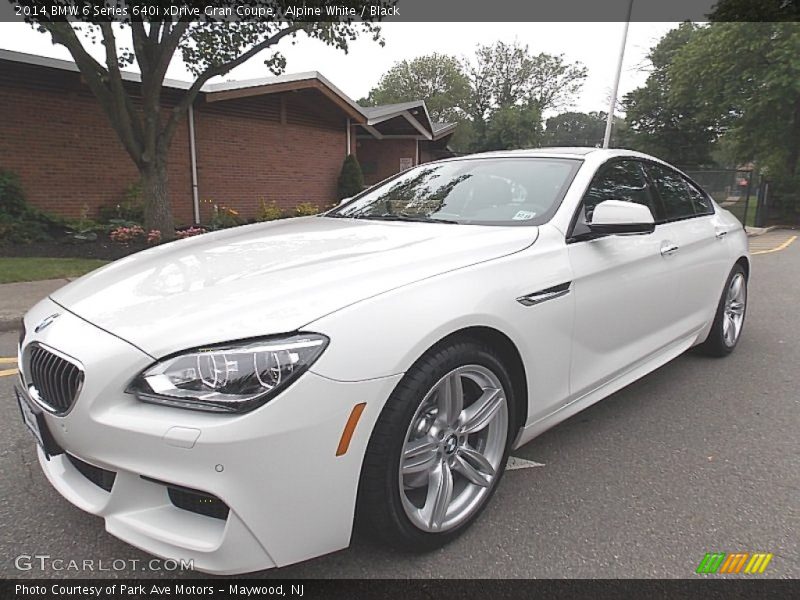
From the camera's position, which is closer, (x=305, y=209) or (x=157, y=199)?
(x=157, y=199)

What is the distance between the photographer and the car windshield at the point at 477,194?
9.31 ft

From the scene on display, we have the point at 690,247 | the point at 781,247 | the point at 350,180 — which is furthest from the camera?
the point at 350,180

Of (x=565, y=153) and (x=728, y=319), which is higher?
(x=565, y=153)

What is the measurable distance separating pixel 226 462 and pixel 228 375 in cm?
24

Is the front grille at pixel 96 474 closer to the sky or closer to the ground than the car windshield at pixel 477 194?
closer to the ground

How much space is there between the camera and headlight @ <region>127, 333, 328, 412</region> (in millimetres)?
1591

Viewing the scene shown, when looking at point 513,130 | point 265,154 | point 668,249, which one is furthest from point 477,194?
point 513,130

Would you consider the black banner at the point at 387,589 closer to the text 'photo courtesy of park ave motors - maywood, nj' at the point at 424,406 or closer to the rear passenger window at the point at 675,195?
the text 'photo courtesy of park ave motors - maywood, nj' at the point at 424,406

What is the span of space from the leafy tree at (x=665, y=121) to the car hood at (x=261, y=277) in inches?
1393

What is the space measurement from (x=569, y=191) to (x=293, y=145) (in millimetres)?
13524

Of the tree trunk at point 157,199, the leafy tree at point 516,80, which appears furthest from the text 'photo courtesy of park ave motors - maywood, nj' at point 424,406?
the leafy tree at point 516,80

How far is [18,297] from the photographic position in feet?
19.5

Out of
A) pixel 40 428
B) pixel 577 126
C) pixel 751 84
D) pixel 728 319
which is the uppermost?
pixel 577 126

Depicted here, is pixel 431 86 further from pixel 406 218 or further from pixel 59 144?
pixel 406 218
